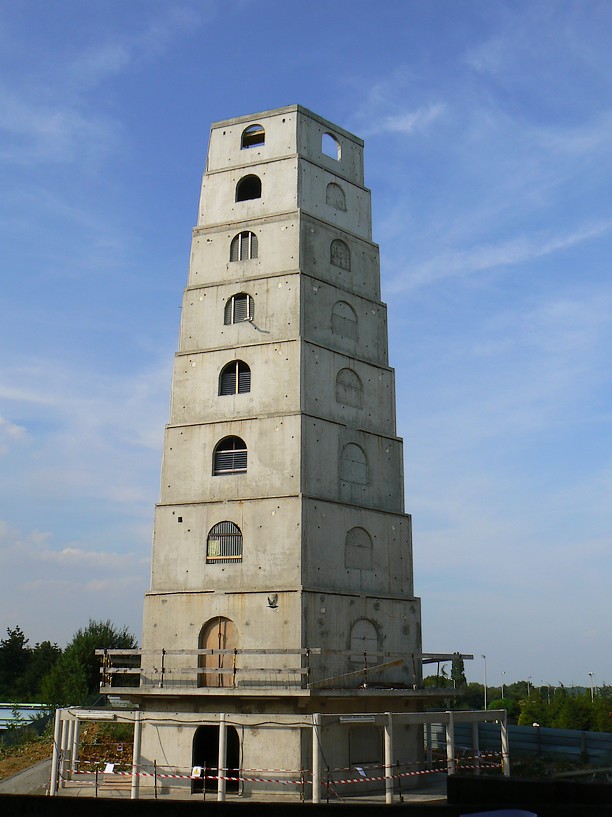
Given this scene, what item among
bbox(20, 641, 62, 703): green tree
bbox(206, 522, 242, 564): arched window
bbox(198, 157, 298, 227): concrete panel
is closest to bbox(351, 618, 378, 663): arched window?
bbox(206, 522, 242, 564): arched window

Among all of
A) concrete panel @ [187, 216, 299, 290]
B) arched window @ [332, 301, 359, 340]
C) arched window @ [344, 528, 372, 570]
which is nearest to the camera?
arched window @ [344, 528, 372, 570]

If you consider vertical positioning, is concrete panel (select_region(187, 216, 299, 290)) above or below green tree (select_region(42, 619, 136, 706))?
above

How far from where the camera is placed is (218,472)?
30.6 meters

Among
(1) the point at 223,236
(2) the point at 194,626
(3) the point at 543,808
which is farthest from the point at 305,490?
(3) the point at 543,808

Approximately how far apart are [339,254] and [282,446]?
8818mm

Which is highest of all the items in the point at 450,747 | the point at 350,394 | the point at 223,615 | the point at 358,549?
the point at 350,394

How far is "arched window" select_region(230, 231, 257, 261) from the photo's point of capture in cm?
3334

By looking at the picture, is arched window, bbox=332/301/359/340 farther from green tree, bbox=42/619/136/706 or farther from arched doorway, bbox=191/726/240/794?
green tree, bbox=42/619/136/706

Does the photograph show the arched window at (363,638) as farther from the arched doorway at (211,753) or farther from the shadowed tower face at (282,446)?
the arched doorway at (211,753)

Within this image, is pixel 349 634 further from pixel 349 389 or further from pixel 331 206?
pixel 331 206

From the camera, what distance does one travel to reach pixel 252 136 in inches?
1405

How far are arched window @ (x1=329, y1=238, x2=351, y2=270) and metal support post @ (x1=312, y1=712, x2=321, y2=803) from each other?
17.0 m

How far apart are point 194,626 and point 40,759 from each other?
375 inches

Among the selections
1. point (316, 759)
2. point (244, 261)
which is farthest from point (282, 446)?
point (316, 759)
